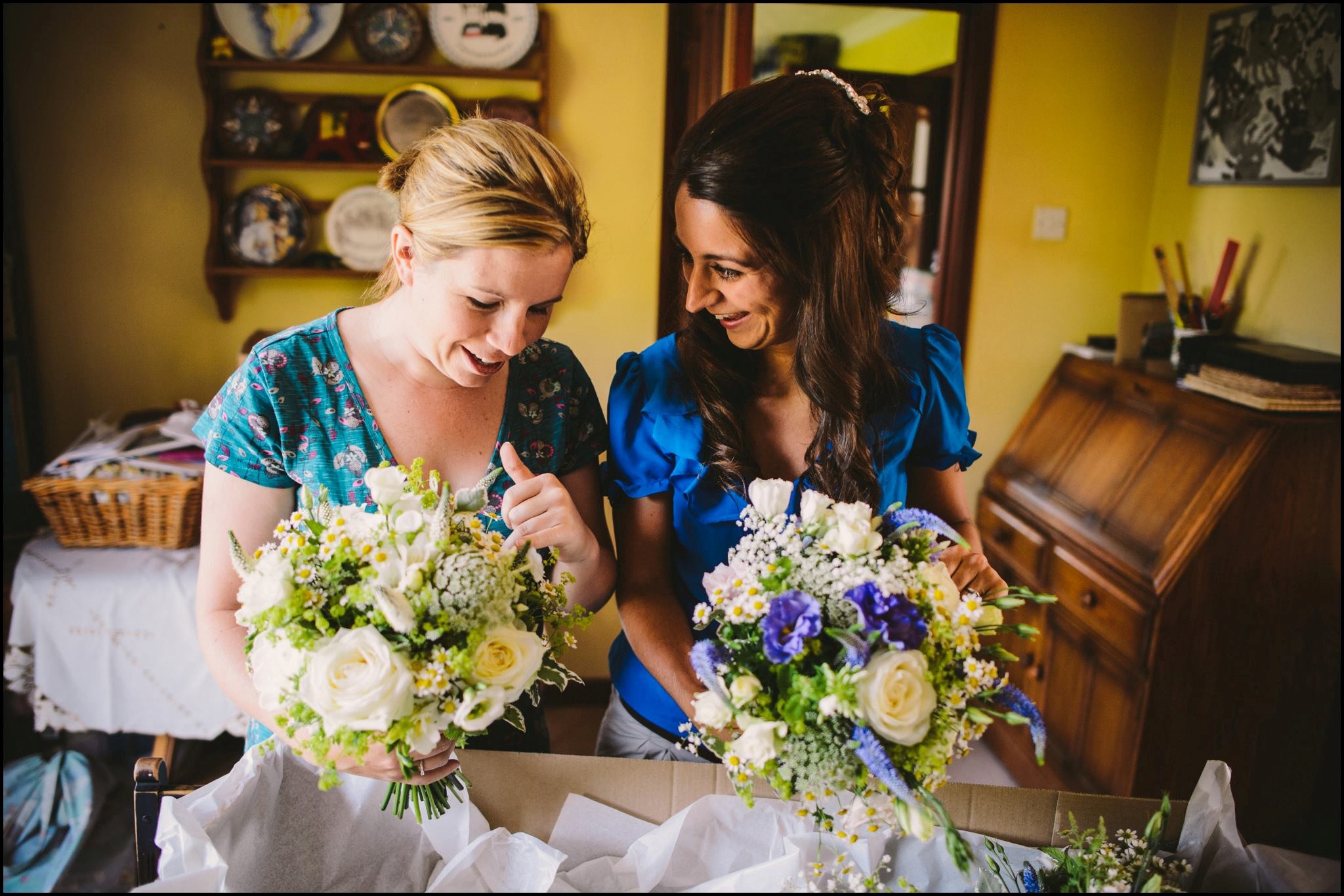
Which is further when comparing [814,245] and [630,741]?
[630,741]

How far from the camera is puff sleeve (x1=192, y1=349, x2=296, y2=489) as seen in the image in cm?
121

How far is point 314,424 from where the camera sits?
49.5 inches

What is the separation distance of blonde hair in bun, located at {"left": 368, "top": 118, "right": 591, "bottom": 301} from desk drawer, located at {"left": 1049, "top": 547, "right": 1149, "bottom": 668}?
6.32ft

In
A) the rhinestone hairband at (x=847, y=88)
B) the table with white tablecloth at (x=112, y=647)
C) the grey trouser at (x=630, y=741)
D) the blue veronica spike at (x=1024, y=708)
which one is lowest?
the table with white tablecloth at (x=112, y=647)

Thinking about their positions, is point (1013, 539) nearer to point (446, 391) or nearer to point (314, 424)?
point (446, 391)

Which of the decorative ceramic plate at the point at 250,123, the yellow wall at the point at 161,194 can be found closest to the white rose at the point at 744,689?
the yellow wall at the point at 161,194

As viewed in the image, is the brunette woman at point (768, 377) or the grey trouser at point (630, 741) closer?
the brunette woman at point (768, 377)

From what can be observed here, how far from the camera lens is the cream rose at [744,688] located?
89 cm

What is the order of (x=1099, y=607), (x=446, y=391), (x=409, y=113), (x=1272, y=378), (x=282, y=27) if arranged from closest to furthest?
1. (x=446, y=391)
2. (x=1272, y=378)
3. (x=1099, y=607)
4. (x=282, y=27)
5. (x=409, y=113)

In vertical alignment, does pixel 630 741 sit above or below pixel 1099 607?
above

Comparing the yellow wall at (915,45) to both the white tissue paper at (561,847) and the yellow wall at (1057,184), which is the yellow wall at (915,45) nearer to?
the yellow wall at (1057,184)

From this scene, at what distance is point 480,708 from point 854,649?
36 cm

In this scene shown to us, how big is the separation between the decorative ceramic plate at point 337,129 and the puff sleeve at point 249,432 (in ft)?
6.14

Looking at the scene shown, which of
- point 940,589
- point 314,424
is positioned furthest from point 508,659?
point 314,424
